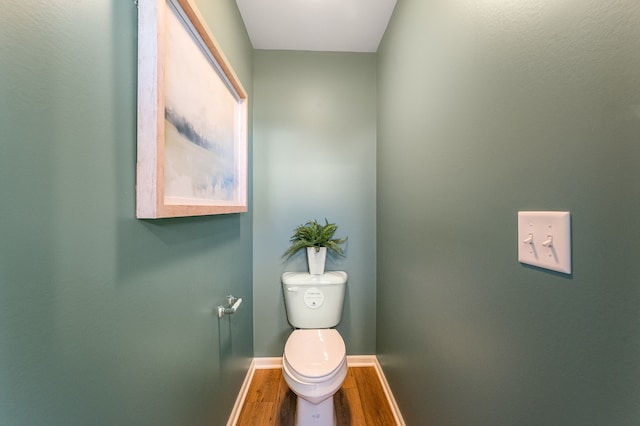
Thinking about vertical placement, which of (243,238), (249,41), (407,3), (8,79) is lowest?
(243,238)

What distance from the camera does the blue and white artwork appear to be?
0.72 meters

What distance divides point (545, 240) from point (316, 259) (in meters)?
1.33

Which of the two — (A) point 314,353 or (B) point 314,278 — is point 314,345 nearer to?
(A) point 314,353

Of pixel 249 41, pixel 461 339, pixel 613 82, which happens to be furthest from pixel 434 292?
pixel 249 41

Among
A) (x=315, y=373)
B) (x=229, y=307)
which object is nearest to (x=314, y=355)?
(x=315, y=373)

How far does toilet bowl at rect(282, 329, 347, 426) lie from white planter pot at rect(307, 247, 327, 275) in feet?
1.36

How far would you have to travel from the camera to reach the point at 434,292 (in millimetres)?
1010

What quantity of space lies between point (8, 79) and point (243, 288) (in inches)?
54.7

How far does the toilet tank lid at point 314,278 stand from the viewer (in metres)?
1.70

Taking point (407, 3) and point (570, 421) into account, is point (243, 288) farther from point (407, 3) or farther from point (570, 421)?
point (407, 3)

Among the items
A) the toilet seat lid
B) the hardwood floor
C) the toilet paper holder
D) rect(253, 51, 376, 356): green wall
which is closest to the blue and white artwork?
the toilet paper holder

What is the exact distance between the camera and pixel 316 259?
68.8 inches

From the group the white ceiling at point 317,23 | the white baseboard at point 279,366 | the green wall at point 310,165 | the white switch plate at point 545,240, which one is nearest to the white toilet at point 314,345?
the green wall at point 310,165

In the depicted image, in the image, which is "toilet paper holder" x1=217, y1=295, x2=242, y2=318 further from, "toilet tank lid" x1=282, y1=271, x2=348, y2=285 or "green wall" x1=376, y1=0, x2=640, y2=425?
"green wall" x1=376, y1=0, x2=640, y2=425
